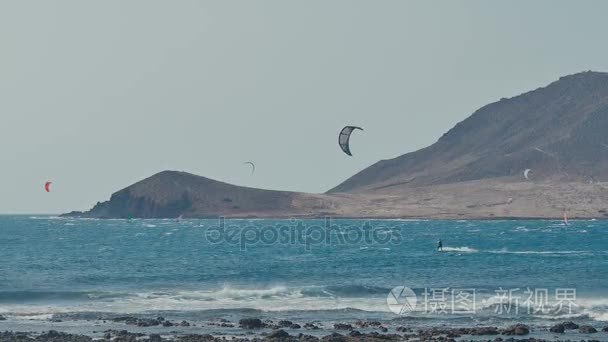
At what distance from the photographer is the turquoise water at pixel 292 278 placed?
137 feet

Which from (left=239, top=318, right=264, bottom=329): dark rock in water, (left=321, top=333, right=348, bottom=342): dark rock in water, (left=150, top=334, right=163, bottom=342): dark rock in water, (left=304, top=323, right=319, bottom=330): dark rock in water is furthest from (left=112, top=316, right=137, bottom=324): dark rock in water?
(left=321, top=333, right=348, bottom=342): dark rock in water

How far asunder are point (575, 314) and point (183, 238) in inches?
2797

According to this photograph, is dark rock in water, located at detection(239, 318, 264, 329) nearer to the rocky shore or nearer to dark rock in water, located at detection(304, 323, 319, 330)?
the rocky shore

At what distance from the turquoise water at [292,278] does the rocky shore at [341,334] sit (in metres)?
2.64

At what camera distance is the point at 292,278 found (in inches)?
2238

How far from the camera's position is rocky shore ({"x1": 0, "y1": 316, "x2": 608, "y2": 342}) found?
3188 centimetres

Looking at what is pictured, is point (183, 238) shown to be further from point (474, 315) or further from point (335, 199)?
point (335, 199)

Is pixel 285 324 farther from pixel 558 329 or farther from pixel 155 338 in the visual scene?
pixel 558 329

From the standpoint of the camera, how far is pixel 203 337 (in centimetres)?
3241

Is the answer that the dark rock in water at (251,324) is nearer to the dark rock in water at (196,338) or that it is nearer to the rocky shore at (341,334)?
the rocky shore at (341,334)

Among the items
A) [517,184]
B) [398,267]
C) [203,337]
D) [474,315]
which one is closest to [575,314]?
[474,315]

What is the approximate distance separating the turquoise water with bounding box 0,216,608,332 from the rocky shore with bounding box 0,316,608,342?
2.64m

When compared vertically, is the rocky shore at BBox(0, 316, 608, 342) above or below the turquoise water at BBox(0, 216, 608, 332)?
below

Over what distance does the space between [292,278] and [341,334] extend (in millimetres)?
23694
